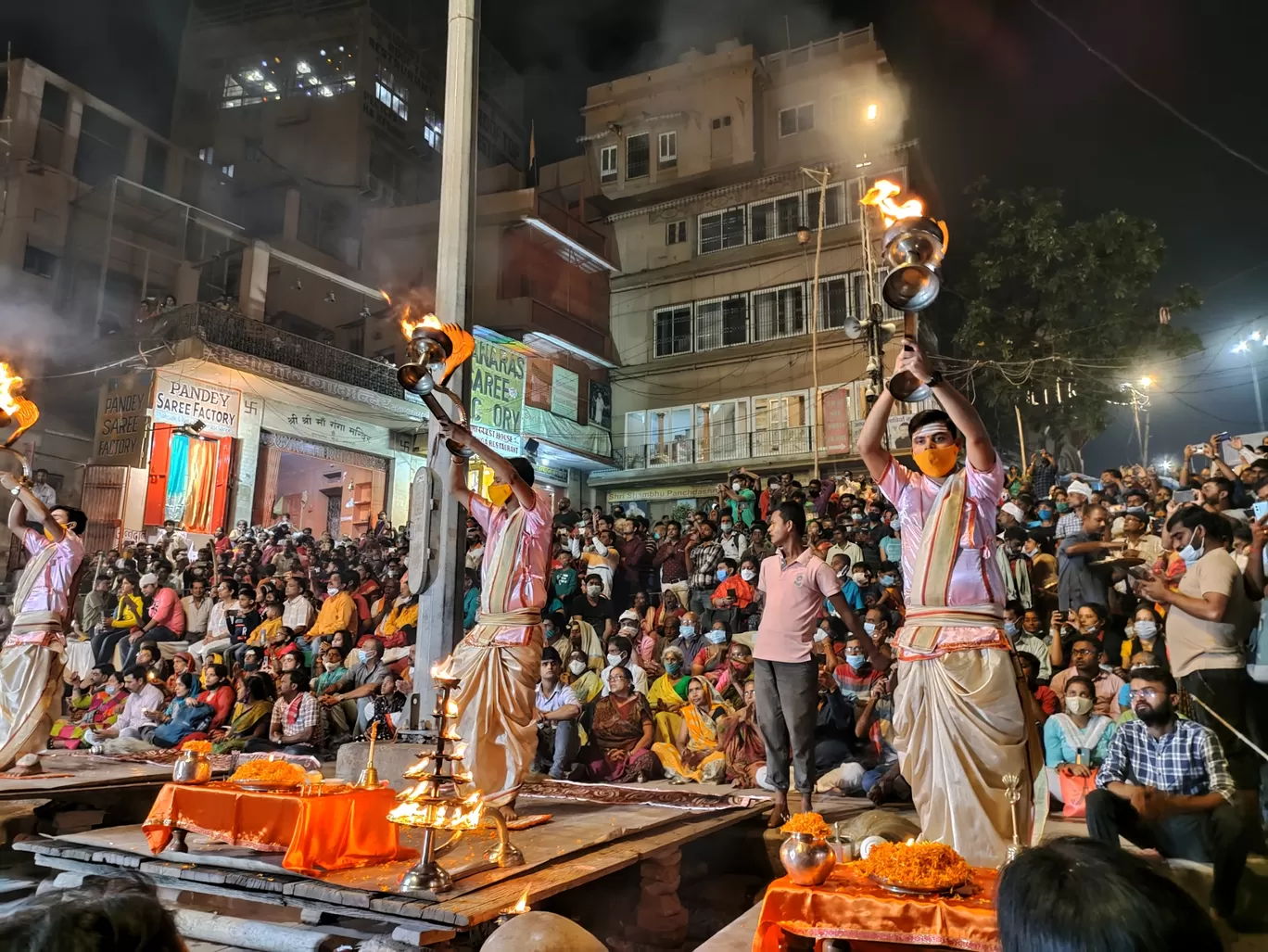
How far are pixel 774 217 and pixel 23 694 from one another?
22052 mm

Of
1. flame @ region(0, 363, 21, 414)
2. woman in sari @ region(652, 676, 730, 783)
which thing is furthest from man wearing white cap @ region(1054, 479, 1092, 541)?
flame @ region(0, 363, 21, 414)

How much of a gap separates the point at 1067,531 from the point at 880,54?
59.7 feet

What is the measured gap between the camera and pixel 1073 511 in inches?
439

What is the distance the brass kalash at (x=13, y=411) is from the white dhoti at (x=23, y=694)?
1.43 metres

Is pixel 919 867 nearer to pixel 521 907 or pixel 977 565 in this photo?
pixel 977 565

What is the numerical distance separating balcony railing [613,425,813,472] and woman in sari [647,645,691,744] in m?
14.9

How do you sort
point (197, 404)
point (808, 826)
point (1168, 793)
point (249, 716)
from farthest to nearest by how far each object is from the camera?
1. point (197, 404)
2. point (249, 716)
3. point (1168, 793)
4. point (808, 826)

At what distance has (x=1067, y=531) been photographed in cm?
1048

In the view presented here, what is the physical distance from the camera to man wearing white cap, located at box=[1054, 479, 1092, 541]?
10453mm

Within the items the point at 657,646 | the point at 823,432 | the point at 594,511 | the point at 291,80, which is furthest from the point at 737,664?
the point at 291,80

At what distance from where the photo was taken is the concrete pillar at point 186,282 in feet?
77.6

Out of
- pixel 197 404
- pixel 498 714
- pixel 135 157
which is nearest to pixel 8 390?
pixel 498 714

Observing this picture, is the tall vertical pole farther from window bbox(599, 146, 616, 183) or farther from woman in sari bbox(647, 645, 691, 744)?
window bbox(599, 146, 616, 183)

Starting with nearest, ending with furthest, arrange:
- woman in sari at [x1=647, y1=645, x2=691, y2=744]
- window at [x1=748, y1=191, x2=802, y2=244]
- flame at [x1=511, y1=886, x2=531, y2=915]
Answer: flame at [x1=511, y1=886, x2=531, y2=915], woman in sari at [x1=647, y1=645, x2=691, y2=744], window at [x1=748, y1=191, x2=802, y2=244]
